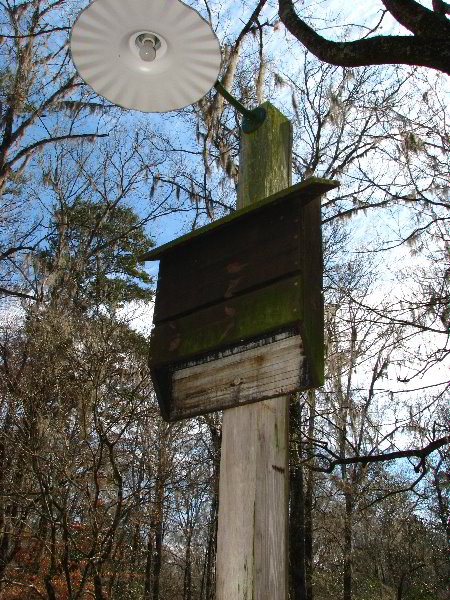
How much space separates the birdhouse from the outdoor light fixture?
65 cm

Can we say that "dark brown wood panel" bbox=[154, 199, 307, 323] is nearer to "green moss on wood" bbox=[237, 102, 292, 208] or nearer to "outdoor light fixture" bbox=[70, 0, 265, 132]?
"green moss on wood" bbox=[237, 102, 292, 208]

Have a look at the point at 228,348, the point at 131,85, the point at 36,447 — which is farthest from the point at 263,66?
the point at 228,348

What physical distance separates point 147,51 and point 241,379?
1.38m

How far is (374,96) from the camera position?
1042cm

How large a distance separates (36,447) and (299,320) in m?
6.39

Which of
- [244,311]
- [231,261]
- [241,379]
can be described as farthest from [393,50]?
[241,379]

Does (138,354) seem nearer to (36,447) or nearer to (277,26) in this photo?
(36,447)

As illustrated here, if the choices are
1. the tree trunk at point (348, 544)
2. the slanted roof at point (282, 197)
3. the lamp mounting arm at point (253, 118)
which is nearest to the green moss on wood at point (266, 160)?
the lamp mounting arm at point (253, 118)

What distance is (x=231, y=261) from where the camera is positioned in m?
1.95

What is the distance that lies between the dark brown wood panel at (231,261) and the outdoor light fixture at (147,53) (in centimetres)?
62

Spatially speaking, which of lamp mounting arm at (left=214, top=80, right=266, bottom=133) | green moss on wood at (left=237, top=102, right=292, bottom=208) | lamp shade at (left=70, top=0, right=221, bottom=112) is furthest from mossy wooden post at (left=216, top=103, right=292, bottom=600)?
lamp shade at (left=70, top=0, right=221, bottom=112)

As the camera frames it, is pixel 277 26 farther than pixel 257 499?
Yes

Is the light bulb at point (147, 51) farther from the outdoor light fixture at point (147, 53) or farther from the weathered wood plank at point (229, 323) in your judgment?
the weathered wood plank at point (229, 323)

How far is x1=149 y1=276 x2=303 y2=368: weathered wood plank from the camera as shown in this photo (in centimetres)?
171
